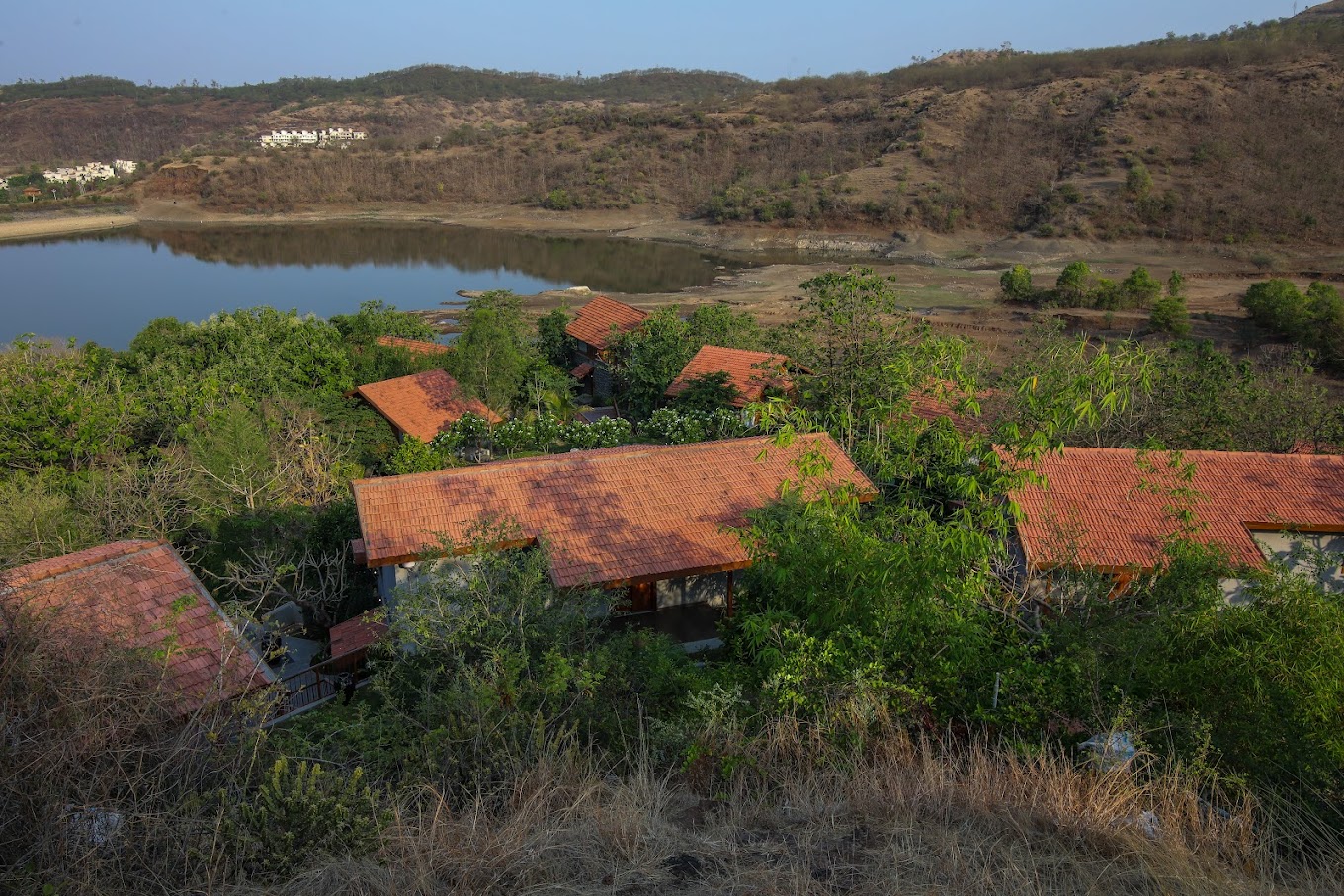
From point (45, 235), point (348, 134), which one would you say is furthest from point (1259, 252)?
point (348, 134)

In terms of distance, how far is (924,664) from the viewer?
677 cm

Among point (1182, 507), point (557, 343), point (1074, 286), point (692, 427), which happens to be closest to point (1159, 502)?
point (1182, 507)

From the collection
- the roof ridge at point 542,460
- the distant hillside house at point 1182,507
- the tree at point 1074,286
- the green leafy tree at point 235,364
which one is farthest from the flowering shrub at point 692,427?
the tree at point 1074,286

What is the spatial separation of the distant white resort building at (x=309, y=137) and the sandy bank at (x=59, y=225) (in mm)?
→ 26266

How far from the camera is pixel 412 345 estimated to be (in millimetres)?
25734

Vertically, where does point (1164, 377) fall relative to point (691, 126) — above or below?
below

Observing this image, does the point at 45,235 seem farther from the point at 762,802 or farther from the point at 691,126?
the point at 762,802

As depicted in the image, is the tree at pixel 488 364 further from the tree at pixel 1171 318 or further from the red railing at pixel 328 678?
the tree at pixel 1171 318

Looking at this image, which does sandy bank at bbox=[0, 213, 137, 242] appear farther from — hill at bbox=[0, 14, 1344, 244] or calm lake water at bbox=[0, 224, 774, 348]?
hill at bbox=[0, 14, 1344, 244]

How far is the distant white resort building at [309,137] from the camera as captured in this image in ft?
355

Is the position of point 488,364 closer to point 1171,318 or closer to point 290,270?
point 1171,318

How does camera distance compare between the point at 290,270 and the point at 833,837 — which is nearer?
the point at 833,837

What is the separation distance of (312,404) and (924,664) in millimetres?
16804

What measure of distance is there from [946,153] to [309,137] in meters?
94.0
